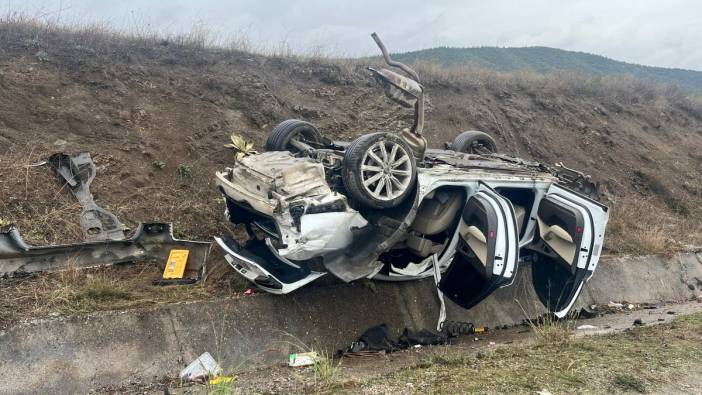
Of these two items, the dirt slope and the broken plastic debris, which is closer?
the broken plastic debris

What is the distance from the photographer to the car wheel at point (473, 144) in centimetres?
757

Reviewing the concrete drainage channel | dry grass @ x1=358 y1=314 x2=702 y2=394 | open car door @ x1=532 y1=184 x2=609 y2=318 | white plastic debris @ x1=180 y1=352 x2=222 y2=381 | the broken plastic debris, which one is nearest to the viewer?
dry grass @ x1=358 y1=314 x2=702 y2=394

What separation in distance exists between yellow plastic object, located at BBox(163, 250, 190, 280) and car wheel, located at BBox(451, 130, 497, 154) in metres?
3.95

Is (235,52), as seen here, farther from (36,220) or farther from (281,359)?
(281,359)

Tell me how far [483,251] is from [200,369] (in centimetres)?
281

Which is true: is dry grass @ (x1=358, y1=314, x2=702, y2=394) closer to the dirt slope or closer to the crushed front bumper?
the crushed front bumper

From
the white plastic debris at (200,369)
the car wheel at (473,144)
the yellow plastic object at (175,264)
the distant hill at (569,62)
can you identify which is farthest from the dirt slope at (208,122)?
the distant hill at (569,62)

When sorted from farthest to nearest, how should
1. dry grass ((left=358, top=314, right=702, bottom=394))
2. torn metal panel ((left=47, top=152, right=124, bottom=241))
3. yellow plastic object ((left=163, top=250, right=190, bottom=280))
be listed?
torn metal panel ((left=47, top=152, right=124, bottom=241)), yellow plastic object ((left=163, top=250, right=190, bottom=280)), dry grass ((left=358, top=314, right=702, bottom=394))

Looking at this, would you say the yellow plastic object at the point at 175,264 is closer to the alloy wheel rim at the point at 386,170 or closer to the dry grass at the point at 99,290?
the dry grass at the point at 99,290

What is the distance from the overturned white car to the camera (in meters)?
4.75

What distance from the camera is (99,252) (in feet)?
18.3

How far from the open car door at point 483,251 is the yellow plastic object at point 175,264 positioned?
9.18 ft

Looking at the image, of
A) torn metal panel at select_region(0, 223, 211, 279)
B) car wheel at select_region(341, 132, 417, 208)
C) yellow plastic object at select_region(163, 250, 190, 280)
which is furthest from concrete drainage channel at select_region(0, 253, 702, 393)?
car wheel at select_region(341, 132, 417, 208)

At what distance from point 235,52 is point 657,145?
11.9m
